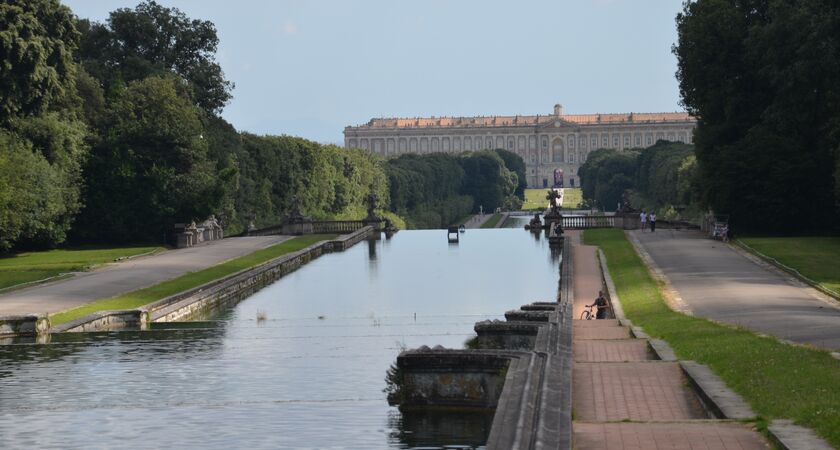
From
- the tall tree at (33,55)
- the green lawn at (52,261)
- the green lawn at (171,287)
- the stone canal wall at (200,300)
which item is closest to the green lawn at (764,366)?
the stone canal wall at (200,300)

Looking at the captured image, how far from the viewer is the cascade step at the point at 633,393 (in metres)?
16.8

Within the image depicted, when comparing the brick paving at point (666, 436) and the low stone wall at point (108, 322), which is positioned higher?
the brick paving at point (666, 436)

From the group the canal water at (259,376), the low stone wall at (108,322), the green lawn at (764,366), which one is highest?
the green lawn at (764,366)

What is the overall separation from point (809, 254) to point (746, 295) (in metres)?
14.9

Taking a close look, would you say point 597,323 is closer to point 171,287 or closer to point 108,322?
point 108,322

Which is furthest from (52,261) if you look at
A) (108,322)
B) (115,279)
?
(108,322)

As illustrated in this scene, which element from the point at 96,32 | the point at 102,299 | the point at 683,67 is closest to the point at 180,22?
the point at 96,32

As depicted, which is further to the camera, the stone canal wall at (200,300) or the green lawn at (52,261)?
the green lawn at (52,261)

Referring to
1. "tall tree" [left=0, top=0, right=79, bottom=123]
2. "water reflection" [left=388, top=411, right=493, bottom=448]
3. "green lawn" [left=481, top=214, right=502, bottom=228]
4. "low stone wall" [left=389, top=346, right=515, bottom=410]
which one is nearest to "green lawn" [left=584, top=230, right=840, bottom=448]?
"low stone wall" [left=389, top=346, right=515, bottom=410]

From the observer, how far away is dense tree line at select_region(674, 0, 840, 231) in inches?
2301

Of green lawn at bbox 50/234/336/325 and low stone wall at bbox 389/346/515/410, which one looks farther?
green lawn at bbox 50/234/336/325

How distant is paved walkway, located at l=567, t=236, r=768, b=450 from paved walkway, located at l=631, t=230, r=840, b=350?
332cm

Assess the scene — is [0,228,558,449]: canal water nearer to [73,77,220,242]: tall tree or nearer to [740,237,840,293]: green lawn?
[740,237,840,293]: green lawn

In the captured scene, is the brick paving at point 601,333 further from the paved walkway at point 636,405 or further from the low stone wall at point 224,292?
the low stone wall at point 224,292
